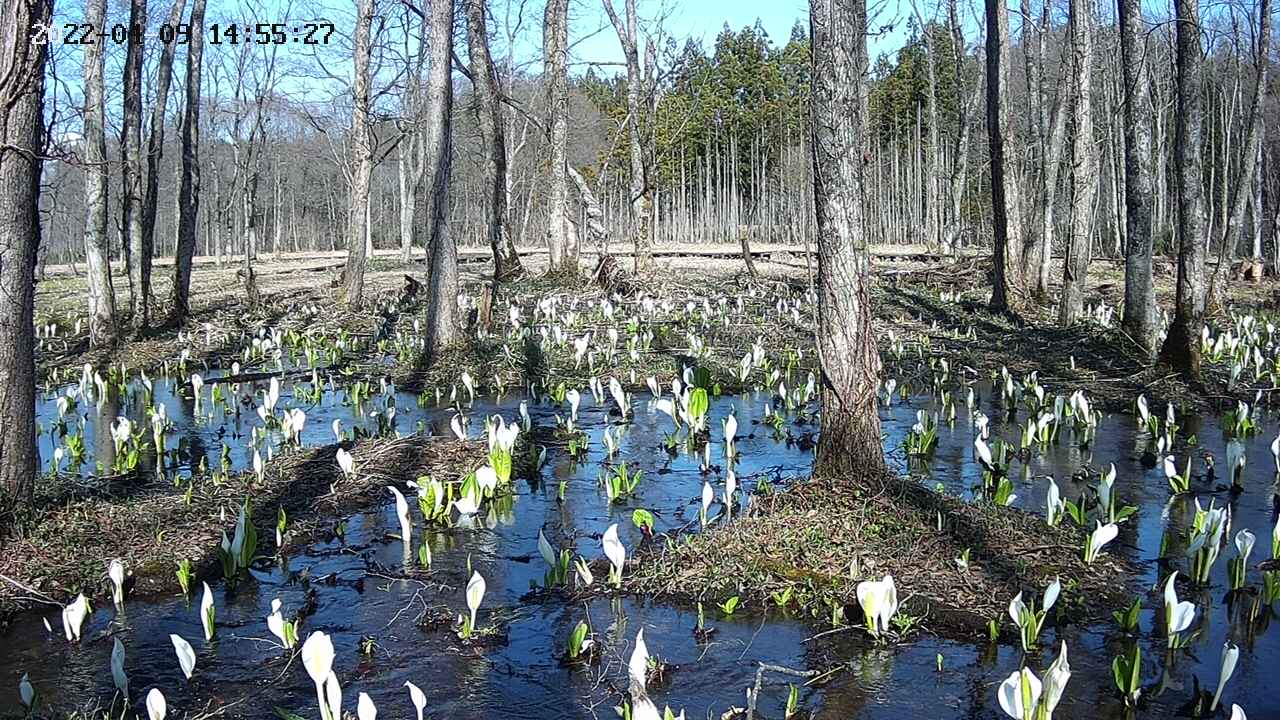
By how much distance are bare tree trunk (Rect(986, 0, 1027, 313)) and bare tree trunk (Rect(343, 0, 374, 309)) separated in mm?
10770

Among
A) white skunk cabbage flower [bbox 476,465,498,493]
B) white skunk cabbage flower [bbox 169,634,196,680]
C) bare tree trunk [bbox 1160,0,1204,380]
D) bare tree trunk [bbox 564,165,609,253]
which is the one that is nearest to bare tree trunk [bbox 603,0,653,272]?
bare tree trunk [bbox 564,165,609,253]

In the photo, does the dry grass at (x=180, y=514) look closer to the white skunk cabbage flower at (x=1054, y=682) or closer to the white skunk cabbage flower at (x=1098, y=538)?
the white skunk cabbage flower at (x=1098, y=538)

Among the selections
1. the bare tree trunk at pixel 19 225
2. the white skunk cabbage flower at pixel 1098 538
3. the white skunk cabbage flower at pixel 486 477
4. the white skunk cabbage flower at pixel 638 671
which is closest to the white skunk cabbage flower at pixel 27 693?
the bare tree trunk at pixel 19 225

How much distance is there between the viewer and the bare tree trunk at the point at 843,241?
575cm

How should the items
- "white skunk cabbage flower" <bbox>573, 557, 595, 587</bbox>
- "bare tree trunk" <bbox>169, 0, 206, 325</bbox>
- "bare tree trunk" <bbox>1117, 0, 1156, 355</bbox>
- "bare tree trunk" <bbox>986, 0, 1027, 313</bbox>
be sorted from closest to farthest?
"white skunk cabbage flower" <bbox>573, 557, 595, 587</bbox>
"bare tree trunk" <bbox>1117, 0, 1156, 355</bbox>
"bare tree trunk" <bbox>986, 0, 1027, 313</bbox>
"bare tree trunk" <bbox>169, 0, 206, 325</bbox>

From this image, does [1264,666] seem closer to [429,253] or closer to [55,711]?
[55,711]

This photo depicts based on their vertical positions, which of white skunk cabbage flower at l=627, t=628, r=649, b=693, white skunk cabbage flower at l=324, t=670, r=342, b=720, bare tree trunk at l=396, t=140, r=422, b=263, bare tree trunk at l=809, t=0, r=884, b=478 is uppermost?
bare tree trunk at l=396, t=140, r=422, b=263

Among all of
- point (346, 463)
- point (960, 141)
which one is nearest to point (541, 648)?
point (346, 463)

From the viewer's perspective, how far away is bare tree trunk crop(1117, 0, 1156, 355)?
1134 centimetres

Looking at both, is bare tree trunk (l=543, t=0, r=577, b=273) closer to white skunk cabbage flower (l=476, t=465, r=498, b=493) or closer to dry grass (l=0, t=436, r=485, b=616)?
dry grass (l=0, t=436, r=485, b=616)

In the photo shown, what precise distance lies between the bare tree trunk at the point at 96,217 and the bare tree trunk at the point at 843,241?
37.9 ft

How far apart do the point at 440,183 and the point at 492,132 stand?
32.1ft

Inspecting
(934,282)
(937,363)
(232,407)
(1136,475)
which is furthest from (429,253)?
(934,282)

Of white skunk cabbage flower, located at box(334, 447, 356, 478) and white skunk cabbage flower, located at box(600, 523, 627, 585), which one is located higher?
white skunk cabbage flower, located at box(334, 447, 356, 478)
